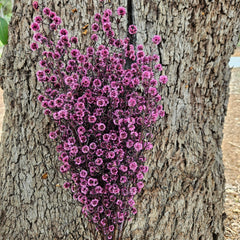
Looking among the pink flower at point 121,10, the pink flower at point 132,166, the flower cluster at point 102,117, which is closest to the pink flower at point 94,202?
the flower cluster at point 102,117

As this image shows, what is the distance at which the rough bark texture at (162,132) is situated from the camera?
155 centimetres

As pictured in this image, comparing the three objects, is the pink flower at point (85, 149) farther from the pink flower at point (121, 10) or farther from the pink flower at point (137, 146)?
the pink flower at point (121, 10)

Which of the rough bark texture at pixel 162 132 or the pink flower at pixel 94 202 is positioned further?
the rough bark texture at pixel 162 132

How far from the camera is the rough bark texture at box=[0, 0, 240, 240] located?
1.55 m

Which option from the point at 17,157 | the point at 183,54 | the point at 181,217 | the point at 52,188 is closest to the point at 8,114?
the point at 17,157

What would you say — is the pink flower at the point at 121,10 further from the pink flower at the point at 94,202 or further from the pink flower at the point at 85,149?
the pink flower at the point at 94,202

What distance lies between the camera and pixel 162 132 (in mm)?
1681

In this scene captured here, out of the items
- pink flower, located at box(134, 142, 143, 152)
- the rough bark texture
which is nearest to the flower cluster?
pink flower, located at box(134, 142, 143, 152)

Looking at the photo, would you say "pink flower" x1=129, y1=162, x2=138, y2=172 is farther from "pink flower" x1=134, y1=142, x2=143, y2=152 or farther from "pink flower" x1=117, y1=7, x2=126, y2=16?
"pink flower" x1=117, y1=7, x2=126, y2=16

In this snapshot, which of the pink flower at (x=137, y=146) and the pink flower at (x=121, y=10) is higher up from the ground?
the pink flower at (x=121, y=10)

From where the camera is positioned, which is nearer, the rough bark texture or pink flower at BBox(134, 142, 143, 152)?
pink flower at BBox(134, 142, 143, 152)

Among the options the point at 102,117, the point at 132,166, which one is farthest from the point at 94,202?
the point at 102,117

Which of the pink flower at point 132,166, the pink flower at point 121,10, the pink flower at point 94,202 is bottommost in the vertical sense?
the pink flower at point 94,202

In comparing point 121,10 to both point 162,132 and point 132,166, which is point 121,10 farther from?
point 162,132
